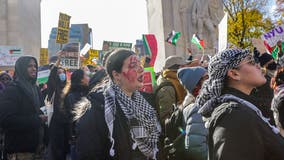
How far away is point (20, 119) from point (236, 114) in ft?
9.76

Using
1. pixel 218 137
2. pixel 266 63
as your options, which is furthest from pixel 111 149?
pixel 266 63

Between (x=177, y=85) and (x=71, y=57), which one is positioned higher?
(x=71, y=57)

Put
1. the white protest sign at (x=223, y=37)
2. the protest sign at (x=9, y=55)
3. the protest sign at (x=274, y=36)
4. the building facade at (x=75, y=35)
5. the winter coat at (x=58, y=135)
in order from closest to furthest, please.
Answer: the white protest sign at (x=223, y=37)
the winter coat at (x=58, y=135)
the protest sign at (x=274, y=36)
the protest sign at (x=9, y=55)
the building facade at (x=75, y=35)

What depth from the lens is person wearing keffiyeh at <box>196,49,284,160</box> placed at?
6.07 feet

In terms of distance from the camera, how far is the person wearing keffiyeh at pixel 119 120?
2594 millimetres

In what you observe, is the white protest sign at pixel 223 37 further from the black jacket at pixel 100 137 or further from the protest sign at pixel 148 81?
the black jacket at pixel 100 137

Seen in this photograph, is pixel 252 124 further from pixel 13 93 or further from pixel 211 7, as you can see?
pixel 211 7

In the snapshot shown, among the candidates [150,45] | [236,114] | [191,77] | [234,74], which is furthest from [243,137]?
[150,45]

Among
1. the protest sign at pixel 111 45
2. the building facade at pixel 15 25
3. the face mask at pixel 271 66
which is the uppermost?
the building facade at pixel 15 25

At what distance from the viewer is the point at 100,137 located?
2.61 metres

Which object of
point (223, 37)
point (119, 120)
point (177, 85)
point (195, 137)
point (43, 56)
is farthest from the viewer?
point (43, 56)

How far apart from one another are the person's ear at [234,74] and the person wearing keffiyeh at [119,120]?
0.85 metres

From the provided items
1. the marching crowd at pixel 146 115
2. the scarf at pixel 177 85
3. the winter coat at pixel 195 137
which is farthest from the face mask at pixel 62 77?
the winter coat at pixel 195 137

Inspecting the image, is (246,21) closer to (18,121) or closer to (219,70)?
(18,121)
